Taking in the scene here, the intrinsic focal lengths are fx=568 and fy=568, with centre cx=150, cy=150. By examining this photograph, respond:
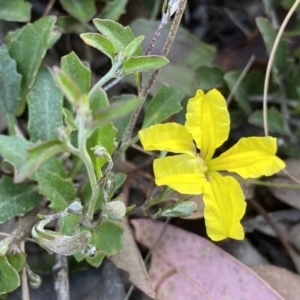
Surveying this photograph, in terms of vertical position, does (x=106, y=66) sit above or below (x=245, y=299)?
above

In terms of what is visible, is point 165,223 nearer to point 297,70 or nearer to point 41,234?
point 41,234

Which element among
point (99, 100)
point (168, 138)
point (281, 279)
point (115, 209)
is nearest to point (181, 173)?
point (168, 138)

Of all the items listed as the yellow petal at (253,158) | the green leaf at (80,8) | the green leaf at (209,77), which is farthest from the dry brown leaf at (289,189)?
the green leaf at (80,8)

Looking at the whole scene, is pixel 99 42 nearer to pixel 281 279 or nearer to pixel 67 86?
pixel 67 86

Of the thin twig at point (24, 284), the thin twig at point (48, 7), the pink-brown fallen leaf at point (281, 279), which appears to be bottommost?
the thin twig at point (24, 284)

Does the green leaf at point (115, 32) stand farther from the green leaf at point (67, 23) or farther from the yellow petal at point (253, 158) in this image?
the green leaf at point (67, 23)

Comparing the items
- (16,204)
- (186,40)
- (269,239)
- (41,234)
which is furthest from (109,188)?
(186,40)

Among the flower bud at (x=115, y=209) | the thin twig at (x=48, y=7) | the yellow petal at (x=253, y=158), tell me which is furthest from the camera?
the thin twig at (x=48, y=7)
